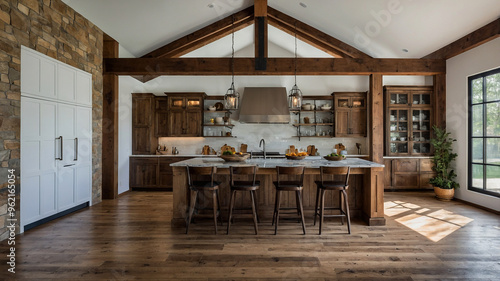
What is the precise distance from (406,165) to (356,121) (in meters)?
1.64

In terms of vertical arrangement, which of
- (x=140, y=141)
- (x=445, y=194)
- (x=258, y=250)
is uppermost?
(x=140, y=141)

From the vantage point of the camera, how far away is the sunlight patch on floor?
142 inches

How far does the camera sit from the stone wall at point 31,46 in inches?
127

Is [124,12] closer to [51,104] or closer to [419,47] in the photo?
[51,104]

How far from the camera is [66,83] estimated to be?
4.32 metres

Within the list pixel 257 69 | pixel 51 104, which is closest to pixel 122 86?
pixel 51 104

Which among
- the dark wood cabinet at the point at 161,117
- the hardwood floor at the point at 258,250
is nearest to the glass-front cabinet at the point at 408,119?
the hardwood floor at the point at 258,250

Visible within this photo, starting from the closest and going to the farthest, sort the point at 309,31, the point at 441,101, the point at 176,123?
the point at 441,101 → the point at 309,31 → the point at 176,123

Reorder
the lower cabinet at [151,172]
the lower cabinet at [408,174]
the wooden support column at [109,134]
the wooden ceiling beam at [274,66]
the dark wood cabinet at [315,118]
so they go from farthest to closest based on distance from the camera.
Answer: the dark wood cabinet at [315,118], the lower cabinet at [151,172], the lower cabinet at [408,174], the wooden support column at [109,134], the wooden ceiling beam at [274,66]

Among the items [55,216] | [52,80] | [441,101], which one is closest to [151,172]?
[55,216]

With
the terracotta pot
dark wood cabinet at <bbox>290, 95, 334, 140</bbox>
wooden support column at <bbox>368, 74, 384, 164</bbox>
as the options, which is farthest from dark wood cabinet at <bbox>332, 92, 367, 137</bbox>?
the terracotta pot

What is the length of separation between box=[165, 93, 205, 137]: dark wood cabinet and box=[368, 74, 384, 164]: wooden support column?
4206 mm

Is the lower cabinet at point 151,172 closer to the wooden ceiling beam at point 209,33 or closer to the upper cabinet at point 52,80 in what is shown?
the upper cabinet at point 52,80

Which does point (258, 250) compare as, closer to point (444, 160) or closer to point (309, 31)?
point (444, 160)
